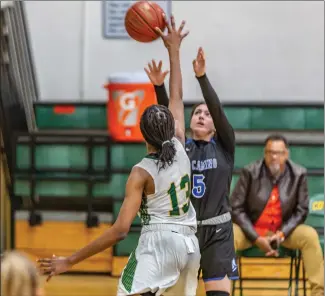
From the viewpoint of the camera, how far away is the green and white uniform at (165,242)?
3877 mm

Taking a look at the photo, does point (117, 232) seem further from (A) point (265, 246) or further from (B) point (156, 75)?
(A) point (265, 246)

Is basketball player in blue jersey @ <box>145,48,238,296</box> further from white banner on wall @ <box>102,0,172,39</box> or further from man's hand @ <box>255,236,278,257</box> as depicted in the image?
white banner on wall @ <box>102,0,172,39</box>

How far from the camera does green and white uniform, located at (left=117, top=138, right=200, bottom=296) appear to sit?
388cm

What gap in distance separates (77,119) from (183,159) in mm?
4020

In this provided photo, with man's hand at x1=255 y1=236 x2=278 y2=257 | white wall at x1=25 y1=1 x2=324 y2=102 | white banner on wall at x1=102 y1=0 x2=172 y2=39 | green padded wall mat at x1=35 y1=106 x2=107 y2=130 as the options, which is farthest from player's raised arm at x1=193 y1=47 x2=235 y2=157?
white banner on wall at x1=102 y1=0 x2=172 y2=39

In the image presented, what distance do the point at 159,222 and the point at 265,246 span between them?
2.06m

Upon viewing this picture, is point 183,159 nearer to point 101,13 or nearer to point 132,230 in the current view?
point 132,230

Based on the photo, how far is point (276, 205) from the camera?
612 cm

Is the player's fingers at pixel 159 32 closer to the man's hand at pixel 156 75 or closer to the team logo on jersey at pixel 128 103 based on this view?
the man's hand at pixel 156 75

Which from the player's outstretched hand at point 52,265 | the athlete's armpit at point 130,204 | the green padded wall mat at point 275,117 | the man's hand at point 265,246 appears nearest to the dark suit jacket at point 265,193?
the man's hand at point 265,246

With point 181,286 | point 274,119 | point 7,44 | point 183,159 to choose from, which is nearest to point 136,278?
point 181,286

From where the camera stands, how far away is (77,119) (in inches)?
313

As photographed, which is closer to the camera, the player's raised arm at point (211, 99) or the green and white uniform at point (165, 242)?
the green and white uniform at point (165, 242)

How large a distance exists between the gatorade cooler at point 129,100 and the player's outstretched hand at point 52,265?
3.52m
